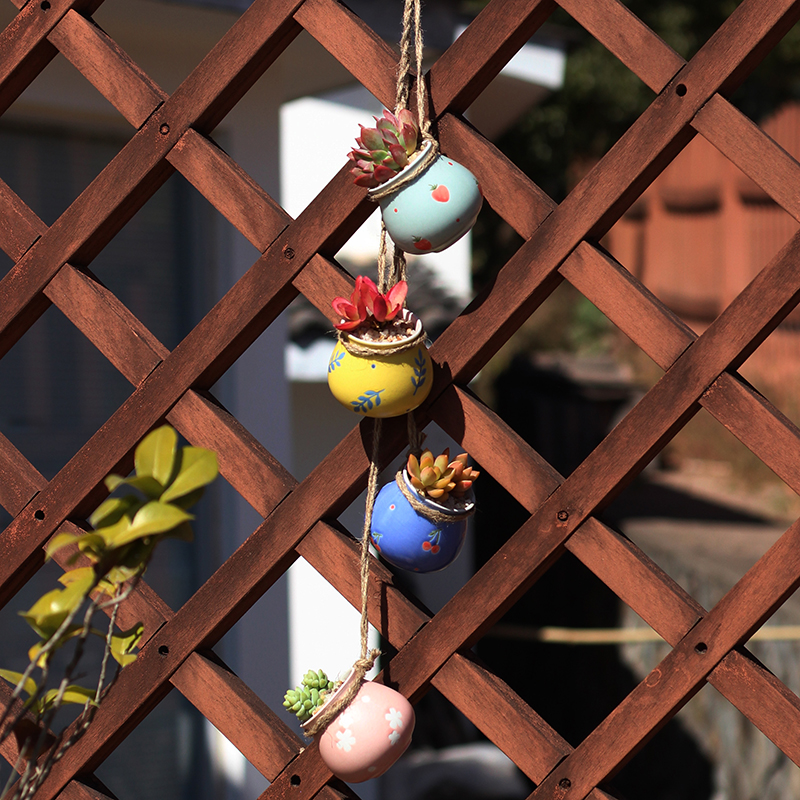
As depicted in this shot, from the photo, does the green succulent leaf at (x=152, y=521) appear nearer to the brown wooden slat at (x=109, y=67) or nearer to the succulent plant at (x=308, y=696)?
the succulent plant at (x=308, y=696)

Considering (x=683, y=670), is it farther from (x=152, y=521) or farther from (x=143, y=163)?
(x=143, y=163)

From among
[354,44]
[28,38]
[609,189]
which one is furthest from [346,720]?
[28,38]

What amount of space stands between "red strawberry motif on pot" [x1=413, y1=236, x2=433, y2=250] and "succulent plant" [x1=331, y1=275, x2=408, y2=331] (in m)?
0.04

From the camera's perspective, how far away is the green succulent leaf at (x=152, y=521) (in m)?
0.50

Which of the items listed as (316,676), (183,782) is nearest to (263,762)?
(316,676)

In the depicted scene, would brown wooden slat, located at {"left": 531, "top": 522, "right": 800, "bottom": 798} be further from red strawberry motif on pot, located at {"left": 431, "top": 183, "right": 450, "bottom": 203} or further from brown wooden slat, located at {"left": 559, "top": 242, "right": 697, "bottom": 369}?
red strawberry motif on pot, located at {"left": 431, "top": 183, "right": 450, "bottom": 203}

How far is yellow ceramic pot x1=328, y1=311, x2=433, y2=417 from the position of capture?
0.79m

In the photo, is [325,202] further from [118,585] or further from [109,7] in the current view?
[109,7]

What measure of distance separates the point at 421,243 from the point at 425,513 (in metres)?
0.25

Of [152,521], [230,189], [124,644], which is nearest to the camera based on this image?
[152,521]

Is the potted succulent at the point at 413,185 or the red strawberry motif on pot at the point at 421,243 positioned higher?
the potted succulent at the point at 413,185

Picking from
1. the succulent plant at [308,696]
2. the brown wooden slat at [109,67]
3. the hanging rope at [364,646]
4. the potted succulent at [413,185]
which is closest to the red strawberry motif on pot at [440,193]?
the potted succulent at [413,185]

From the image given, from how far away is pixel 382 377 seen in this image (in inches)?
30.9

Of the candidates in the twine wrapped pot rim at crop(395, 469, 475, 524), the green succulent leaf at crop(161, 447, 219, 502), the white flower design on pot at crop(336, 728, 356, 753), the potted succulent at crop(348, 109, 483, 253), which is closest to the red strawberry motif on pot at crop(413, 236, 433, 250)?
the potted succulent at crop(348, 109, 483, 253)
